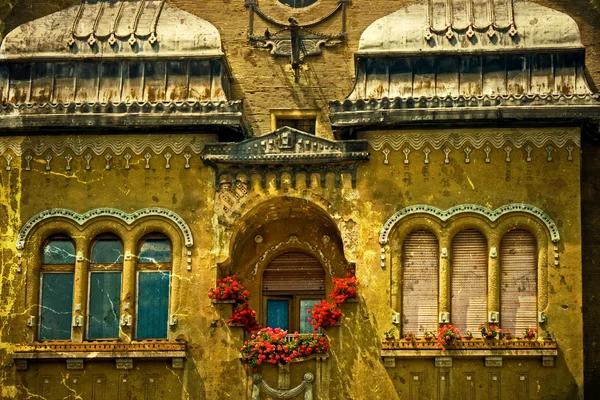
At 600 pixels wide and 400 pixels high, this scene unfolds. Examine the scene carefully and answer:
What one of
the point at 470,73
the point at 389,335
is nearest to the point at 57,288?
the point at 389,335

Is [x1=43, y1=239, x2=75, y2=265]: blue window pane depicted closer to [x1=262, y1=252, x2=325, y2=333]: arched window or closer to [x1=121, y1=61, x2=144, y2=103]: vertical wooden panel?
[x1=121, y1=61, x2=144, y2=103]: vertical wooden panel

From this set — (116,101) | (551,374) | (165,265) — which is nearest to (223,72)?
(116,101)

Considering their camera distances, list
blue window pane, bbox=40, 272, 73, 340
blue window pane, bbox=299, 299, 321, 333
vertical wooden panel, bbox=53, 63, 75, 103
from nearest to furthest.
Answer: blue window pane, bbox=40, 272, 73, 340
vertical wooden panel, bbox=53, 63, 75, 103
blue window pane, bbox=299, 299, 321, 333

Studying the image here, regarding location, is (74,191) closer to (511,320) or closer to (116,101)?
(116,101)

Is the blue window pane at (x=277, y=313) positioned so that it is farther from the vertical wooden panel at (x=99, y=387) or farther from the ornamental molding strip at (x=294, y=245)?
the vertical wooden panel at (x=99, y=387)

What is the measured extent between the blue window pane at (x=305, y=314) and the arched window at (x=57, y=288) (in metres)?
5.26

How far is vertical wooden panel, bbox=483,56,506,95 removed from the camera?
3253cm

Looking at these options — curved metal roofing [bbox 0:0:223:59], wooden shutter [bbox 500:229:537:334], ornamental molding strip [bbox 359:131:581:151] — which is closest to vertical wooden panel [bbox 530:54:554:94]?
ornamental molding strip [bbox 359:131:581:151]

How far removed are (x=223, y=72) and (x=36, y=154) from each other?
4640 millimetres

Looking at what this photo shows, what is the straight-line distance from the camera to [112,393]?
31.9m

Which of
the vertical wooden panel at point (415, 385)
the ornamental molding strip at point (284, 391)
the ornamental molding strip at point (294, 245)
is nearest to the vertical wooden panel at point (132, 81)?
the ornamental molding strip at point (294, 245)

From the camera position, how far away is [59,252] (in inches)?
1291

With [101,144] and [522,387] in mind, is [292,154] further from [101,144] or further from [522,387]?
[522,387]

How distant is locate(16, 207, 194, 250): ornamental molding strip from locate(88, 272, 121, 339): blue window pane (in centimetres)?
128
